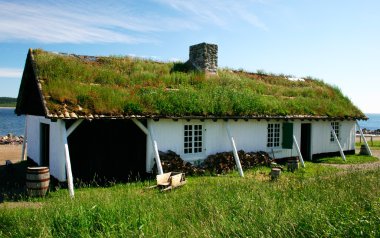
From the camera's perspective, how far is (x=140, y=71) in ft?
54.5

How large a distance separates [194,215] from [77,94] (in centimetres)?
768

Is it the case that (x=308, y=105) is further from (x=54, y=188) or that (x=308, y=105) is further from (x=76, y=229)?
(x=76, y=229)

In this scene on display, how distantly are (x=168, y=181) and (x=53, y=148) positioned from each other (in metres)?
4.79

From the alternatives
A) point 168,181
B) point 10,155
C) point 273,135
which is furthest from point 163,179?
point 10,155

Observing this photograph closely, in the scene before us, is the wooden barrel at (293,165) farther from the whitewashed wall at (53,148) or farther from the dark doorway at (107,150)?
the whitewashed wall at (53,148)

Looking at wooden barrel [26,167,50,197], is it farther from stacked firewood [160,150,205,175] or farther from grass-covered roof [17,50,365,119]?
stacked firewood [160,150,205,175]

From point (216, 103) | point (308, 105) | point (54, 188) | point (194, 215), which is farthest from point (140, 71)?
point (194, 215)

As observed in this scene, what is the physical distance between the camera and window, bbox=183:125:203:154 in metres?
14.9

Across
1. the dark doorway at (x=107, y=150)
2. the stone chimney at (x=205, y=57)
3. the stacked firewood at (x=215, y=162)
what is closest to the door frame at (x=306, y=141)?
the stacked firewood at (x=215, y=162)

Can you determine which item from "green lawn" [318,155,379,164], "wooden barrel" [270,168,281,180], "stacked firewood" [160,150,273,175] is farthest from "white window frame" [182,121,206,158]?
"green lawn" [318,155,379,164]

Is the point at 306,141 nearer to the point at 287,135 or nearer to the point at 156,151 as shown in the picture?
the point at 287,135

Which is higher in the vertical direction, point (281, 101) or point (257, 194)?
point (281, 101)

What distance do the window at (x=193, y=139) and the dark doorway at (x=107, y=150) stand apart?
2.01 meters

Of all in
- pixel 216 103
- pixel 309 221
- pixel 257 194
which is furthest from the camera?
pixel 216 103
